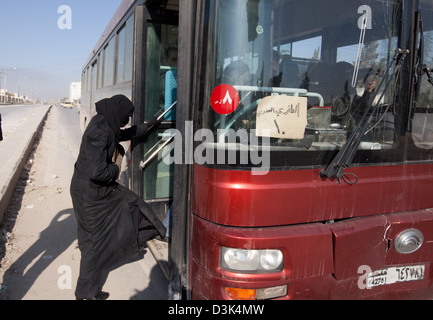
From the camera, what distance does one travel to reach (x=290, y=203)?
221 centimetres

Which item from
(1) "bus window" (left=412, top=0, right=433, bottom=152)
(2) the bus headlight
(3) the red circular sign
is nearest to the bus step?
(2) the bus headlight

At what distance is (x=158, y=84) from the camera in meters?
4.13

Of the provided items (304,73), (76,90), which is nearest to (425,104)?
(304,73)

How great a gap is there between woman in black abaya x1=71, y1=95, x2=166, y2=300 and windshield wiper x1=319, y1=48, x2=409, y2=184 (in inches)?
69.1

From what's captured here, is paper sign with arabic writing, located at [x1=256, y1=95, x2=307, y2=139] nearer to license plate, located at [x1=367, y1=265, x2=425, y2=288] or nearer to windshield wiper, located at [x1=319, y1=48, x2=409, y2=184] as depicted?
windshield wiper, located at [x1=319, y1=48, x2=409, y2=184]

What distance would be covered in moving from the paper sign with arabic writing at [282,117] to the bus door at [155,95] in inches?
73.8

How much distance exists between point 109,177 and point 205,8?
1.57m

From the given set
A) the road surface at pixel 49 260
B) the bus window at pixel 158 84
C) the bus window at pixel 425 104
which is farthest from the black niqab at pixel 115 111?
the bus window at pixel 425 104

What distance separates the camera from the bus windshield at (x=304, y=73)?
2.21 m

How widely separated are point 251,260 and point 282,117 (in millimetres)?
873

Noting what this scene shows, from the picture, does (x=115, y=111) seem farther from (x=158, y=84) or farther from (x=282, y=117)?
(x=282, y=117)

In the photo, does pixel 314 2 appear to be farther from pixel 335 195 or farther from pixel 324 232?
pixel 324 232

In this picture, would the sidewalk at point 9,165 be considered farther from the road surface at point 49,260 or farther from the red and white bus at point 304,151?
the red and white bus at point 304,151

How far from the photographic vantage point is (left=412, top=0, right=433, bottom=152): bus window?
2.49 metres
